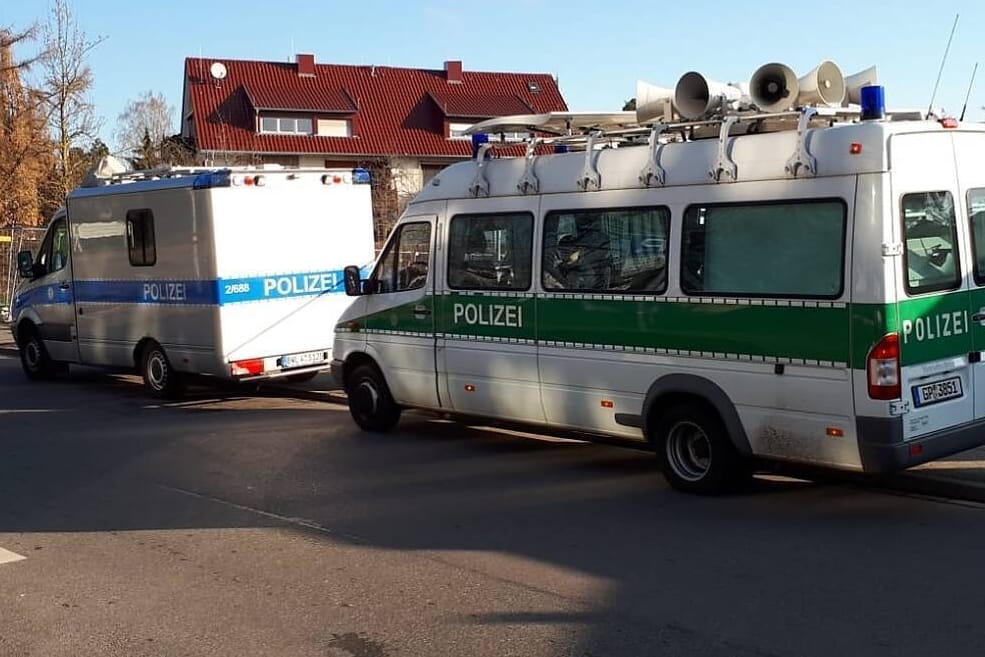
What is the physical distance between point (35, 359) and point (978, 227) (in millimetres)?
13939

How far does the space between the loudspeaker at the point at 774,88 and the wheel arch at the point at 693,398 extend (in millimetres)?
2014

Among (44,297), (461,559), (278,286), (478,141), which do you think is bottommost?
(461,559)

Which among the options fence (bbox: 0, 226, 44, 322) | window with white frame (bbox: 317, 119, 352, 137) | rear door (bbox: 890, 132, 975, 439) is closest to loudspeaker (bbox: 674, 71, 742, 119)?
rear door (bbox: 890, 132, 975, 439)

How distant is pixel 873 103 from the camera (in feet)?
24.1

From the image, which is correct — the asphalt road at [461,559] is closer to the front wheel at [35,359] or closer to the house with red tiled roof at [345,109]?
the front wheel at [35,359]

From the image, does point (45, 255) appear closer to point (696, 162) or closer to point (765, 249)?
point (696, 162)

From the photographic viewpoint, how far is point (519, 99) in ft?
175

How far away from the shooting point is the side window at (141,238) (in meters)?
14.1

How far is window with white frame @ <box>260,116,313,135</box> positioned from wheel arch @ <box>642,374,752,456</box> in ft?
139

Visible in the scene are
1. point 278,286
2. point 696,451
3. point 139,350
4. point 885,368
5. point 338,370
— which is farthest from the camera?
point 139,350

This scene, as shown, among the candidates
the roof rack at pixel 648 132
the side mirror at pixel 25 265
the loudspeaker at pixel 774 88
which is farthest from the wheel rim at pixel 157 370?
the loudspeaker at pixel 774 88

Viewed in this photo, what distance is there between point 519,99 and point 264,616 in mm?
49007

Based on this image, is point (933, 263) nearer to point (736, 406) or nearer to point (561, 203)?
point (736, 406)

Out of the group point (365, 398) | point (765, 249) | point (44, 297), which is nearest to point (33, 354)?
point (44, 297)
